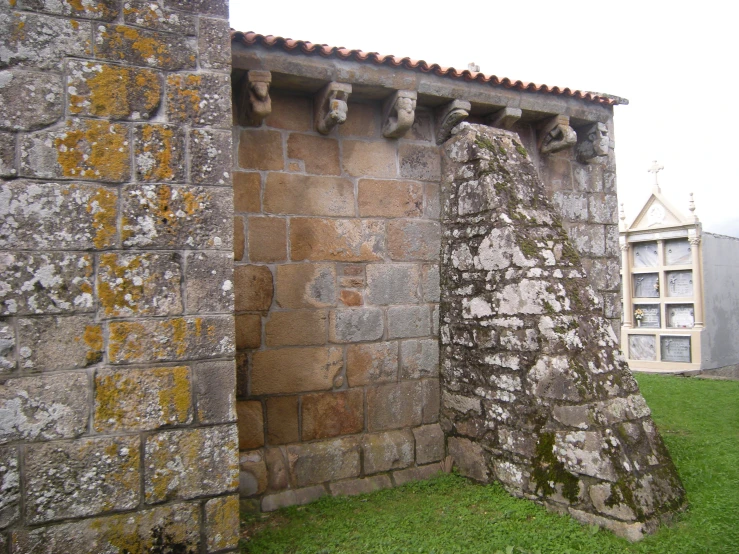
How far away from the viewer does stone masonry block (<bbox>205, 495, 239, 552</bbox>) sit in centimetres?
275

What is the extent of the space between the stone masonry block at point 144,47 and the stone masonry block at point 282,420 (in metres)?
2.40

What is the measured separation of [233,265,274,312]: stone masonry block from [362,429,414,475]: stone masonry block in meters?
1.39

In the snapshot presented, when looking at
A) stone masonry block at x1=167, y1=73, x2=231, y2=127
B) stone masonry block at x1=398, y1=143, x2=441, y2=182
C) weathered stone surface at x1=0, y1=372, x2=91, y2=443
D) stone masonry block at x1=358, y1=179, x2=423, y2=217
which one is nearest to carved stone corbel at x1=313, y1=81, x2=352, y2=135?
stone masonry block at x1=358, y1=179, x2=423, y2=217

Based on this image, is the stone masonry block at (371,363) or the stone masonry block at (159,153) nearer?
the stone masonry block at (159,153)

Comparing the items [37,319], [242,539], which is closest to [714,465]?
[242,539]

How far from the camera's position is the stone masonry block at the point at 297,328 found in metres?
4.06

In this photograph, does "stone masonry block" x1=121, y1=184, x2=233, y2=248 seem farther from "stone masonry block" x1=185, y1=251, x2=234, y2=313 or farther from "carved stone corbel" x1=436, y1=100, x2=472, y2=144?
"carved stone corbel" x1=436, y1=100, x2=472, y2=144

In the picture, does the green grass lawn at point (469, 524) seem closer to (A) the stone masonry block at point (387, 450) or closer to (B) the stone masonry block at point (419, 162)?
(A) the stone masonry block at point (387, 450)

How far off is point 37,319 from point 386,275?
2620 millimetres

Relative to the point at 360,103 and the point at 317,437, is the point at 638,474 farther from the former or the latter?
the point at 360,103

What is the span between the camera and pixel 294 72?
3.99m

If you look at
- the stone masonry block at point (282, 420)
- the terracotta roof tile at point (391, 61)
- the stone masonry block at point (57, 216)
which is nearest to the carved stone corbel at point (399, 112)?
the terracotta roof tile at point (391, 61)

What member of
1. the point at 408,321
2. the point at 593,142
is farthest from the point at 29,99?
the point at 593,142

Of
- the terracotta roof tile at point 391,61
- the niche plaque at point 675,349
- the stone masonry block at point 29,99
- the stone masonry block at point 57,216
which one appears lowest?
the niche plaque at point 675,349
